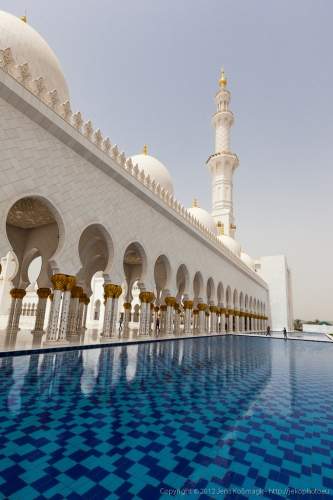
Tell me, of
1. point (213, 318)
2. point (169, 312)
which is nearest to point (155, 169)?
point (169, 312)

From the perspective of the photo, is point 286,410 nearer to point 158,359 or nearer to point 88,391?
point 88,391

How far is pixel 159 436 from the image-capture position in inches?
102

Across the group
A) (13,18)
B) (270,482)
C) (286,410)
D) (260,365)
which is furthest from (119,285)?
(13,18)

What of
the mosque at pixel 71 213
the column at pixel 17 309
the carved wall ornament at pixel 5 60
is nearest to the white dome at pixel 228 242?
the mosque at pixel 71 213

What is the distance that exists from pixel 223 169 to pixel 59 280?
21718 mm

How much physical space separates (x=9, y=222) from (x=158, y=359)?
25.1 feet

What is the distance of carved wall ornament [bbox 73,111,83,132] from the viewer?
7.17 metres

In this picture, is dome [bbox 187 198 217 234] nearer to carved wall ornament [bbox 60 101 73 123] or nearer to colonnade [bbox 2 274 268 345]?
colonnade [bbox 2 274 268 345]

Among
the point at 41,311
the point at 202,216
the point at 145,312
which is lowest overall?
the point at 41,311

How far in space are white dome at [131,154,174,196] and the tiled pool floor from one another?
35.1 ft

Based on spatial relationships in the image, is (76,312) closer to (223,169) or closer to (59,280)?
(59,280)

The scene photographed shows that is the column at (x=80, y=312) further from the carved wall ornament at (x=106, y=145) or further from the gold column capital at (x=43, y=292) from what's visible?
the carved wall ornament at (x=106, y=145)

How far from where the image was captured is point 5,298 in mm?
22078

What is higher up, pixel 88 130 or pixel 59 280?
pixel 88 130
